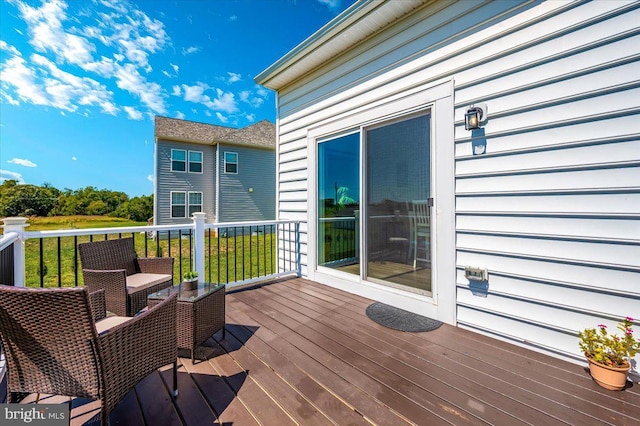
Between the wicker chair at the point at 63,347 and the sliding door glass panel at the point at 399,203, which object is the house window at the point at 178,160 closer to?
the sliding door glass panel at the point at 399,203

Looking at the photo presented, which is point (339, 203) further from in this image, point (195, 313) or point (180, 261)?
point (195, 313)

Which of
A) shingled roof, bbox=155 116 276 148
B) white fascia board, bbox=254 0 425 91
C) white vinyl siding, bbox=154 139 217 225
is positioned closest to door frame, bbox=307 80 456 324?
white fascia board, bbox=254 0 425 91

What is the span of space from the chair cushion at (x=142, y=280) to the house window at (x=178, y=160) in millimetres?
10682

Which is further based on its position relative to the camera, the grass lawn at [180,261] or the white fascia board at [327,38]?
the grass lawn at [180,261]

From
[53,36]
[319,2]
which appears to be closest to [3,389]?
[319,2]

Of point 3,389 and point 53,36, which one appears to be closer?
point 3,389

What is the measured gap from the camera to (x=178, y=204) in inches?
476

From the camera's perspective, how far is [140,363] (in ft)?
4.68

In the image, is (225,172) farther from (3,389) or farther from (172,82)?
(3,389)

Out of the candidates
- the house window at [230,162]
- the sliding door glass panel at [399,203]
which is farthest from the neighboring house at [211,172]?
the sliding door glass panel at [399,203]

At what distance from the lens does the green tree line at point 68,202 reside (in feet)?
57.4

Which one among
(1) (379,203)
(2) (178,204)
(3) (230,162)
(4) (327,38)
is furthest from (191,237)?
(3) (230,162)

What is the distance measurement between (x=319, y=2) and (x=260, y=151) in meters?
8.87
